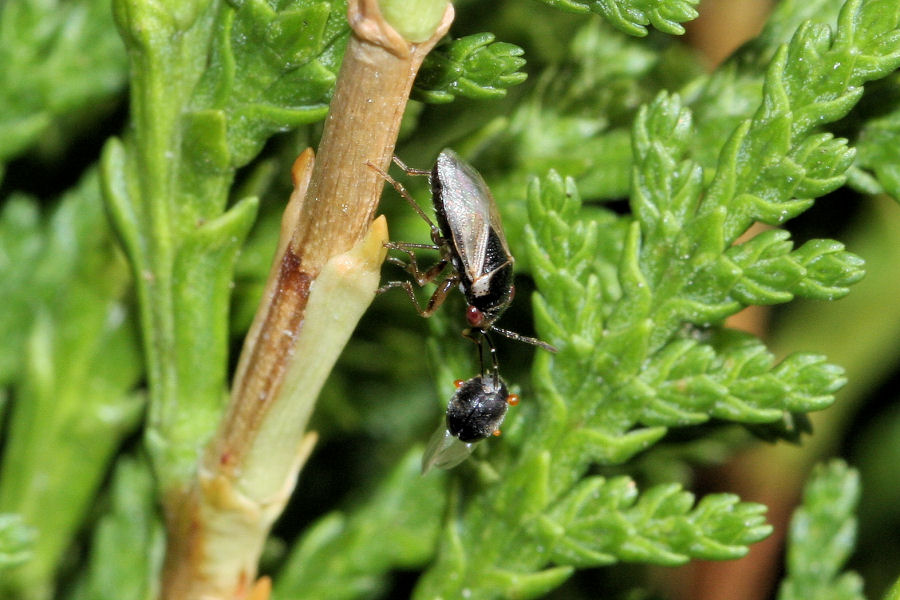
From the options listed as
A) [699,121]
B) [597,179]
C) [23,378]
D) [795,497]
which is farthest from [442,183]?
[795,497]

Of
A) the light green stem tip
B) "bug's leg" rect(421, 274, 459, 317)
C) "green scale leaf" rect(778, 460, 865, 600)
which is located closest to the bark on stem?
the light green stem tip

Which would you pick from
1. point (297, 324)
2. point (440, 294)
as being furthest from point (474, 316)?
point (297, 324)

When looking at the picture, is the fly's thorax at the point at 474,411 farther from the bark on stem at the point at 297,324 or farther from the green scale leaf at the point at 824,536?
the green scale leaf at the point at 824,536

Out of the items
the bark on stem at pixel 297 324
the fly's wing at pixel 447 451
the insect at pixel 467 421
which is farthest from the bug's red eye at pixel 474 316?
the bark on stem at pixel 297 324

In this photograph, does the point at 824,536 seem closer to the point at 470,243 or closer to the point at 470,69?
the point at 470,243

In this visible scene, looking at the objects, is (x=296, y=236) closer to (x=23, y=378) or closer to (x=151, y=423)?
(x=151, y=423)
